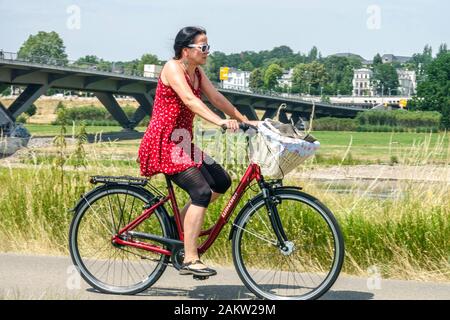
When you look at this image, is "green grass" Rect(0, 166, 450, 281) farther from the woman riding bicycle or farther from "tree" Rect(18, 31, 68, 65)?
"tree" Rect(18, 31, 68, 65)

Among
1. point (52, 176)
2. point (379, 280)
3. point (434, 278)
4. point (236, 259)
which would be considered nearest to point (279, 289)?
point (236, 259)

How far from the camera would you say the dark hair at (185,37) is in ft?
19.2

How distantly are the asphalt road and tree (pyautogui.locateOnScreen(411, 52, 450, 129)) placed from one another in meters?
128

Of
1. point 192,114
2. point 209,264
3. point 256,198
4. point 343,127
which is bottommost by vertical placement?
point 343,127

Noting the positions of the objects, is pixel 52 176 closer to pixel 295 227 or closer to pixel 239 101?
pixel 295 227

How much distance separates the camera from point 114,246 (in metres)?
6.37

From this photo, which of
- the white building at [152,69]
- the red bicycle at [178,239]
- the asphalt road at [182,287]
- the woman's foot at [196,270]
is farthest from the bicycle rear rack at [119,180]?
the white building at [152,69]

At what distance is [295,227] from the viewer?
7.12 meters

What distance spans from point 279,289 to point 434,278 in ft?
4.62

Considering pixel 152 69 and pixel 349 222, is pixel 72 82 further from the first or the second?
pixel 349 222

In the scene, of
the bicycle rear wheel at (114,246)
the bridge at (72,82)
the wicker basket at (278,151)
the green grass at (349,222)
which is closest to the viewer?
the wicker basket at (278,151)

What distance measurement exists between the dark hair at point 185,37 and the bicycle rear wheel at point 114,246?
3.05ft

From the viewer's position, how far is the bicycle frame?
589cm

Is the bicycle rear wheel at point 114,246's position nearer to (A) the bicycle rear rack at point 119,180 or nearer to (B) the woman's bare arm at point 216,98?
(A) the bicycle rear rack at point 119,180
